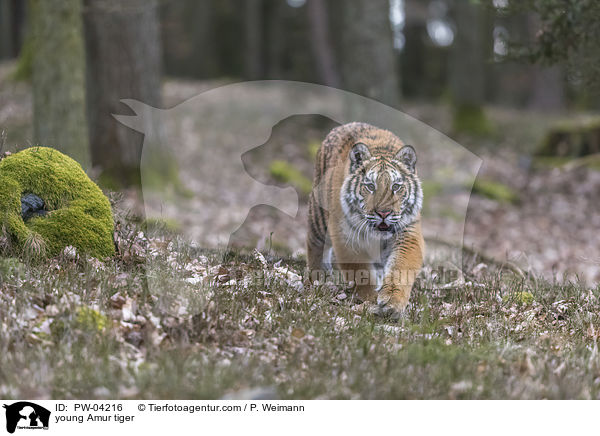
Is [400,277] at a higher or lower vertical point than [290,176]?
lower

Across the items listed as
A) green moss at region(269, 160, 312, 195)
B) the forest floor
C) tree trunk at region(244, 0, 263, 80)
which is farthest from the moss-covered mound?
tree trunk at region(244, 0, 263, 80)

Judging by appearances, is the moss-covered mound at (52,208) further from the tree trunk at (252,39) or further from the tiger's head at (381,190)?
the tree trunk at (252,39)

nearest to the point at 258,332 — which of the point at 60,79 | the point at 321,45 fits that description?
the point at 60,79

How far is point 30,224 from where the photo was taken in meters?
5.74

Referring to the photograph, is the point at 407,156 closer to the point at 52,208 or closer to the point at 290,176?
the point at 52,208

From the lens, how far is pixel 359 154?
18.6 feet

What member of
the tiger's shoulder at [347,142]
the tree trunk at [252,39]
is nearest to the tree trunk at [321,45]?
the tree trunk at [252,39]

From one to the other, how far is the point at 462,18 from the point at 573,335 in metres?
16.6

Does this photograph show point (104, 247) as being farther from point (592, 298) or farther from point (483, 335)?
point (592, 298)

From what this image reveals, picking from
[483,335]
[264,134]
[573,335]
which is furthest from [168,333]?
[264,134]

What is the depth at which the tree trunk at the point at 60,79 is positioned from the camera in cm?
908

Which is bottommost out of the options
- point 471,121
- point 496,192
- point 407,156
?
point 407,156

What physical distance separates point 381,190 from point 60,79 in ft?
19.6

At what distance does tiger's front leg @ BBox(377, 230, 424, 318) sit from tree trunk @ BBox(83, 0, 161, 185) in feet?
22.9
